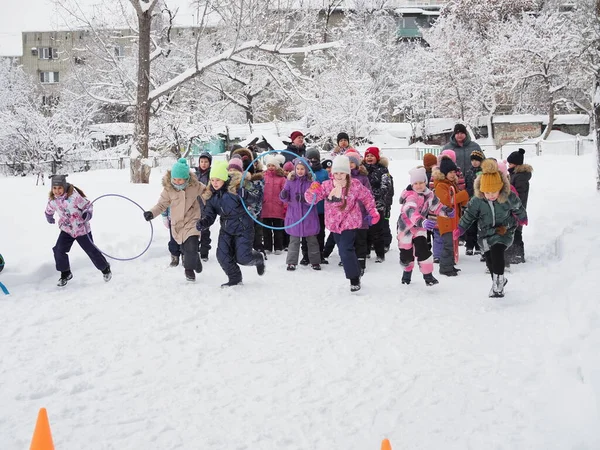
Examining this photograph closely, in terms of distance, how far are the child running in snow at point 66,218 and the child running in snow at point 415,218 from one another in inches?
170

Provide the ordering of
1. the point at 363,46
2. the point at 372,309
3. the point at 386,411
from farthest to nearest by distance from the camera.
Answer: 1. the point at 363,46
2. the point at 372,309
3. the point at 386,411

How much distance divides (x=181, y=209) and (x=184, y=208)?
0.15 feet

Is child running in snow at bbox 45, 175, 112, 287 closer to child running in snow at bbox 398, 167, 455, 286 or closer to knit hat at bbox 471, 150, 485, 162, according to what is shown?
child running in snow at bbox 398, 167, 455, 286

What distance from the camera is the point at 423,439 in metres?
3.57

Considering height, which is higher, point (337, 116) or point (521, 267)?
point (337, 116)

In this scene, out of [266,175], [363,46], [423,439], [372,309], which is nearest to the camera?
[423,439]

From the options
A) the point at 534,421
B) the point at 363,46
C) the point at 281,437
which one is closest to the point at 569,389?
the point at 534,421

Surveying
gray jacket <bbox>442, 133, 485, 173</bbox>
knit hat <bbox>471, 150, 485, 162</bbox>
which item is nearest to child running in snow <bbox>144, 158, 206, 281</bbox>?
knit hat <bbox>471, 150, 485, 162</bbox>

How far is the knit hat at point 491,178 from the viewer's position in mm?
7055

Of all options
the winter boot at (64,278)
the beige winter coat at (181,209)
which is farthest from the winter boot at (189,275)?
the winter boot at (64,278)

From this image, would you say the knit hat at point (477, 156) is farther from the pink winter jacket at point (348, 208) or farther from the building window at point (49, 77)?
the building window at point (49, 77)

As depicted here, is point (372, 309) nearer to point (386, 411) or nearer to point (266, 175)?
point (386, 411)

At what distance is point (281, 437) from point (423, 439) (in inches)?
34.6

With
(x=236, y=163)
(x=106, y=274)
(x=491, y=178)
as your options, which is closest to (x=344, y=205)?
(x=491, y=178)
